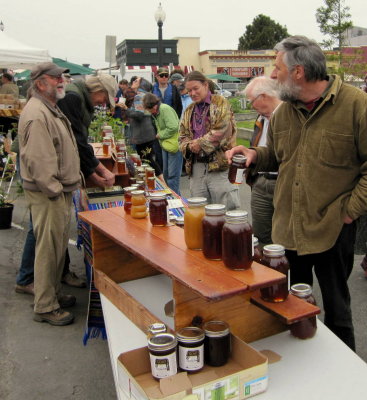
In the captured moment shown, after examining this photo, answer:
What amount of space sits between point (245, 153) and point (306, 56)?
0.60 metres

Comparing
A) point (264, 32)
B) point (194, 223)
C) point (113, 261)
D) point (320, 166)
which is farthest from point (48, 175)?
point (264, 32)

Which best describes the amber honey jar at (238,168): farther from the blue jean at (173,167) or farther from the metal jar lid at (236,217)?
the blue jean at (173,167)

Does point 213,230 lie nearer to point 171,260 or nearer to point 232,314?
point 171,260

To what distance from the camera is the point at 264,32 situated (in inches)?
2496

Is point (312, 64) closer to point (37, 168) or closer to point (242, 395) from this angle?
point (242, 395)

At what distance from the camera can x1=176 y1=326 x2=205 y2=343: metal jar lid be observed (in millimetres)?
1681

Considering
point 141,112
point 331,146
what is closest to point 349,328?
point 331,146

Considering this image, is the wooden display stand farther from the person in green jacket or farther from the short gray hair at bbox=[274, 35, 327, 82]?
the person in green jacket

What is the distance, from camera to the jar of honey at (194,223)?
2.02 meters

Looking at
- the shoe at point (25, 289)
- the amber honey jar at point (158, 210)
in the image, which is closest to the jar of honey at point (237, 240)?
the amber honey jar at point (158, 210)

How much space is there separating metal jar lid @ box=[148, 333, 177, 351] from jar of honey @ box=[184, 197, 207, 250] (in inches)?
18.7

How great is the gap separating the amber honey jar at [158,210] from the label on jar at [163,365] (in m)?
0.98

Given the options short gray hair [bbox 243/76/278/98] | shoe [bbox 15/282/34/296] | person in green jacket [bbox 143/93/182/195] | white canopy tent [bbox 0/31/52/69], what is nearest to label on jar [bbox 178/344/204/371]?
short gray hair [bbox 243/76/278/98]

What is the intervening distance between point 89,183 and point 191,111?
1.27 m
